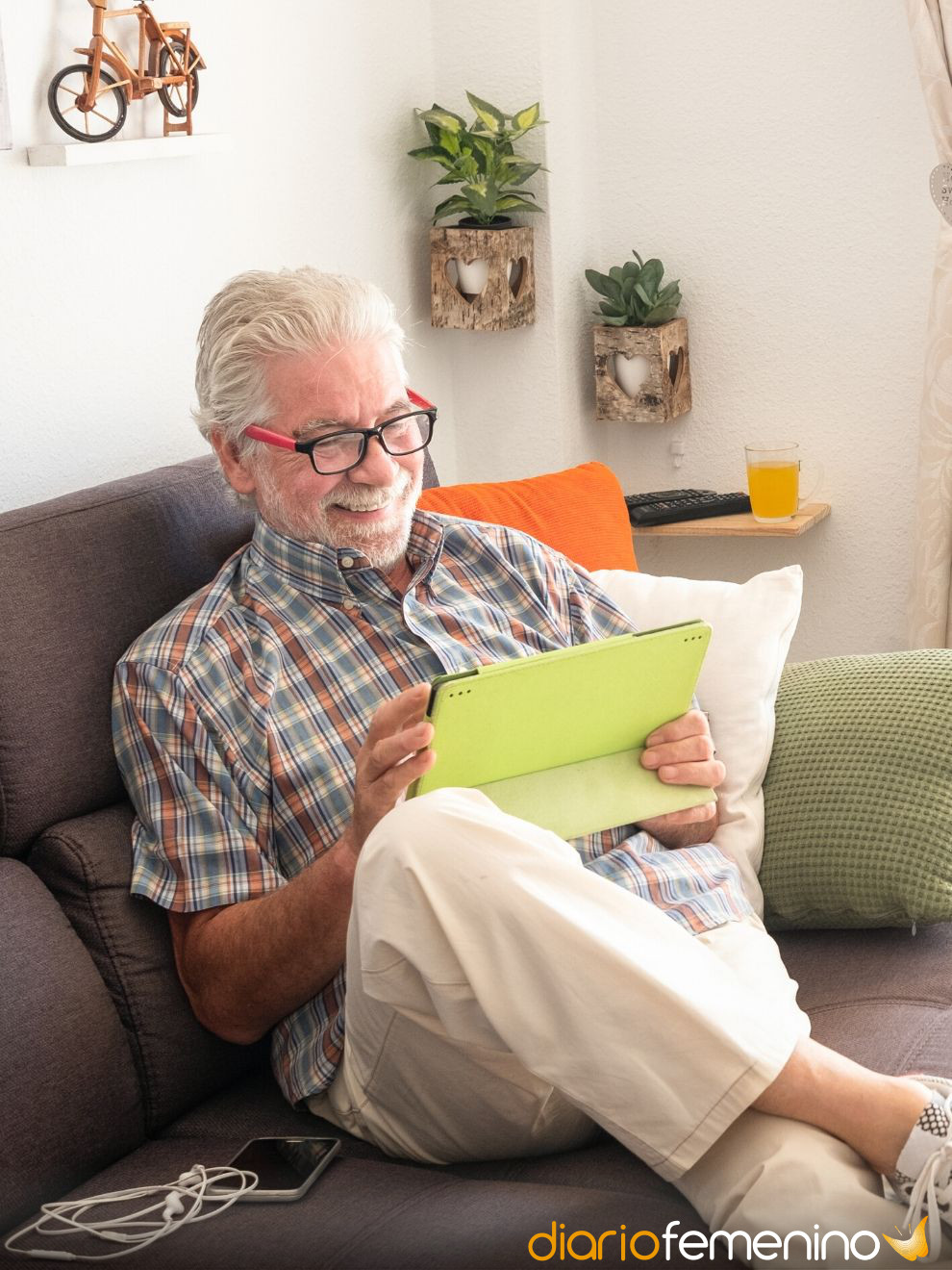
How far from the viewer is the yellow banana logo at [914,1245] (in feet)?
3.69

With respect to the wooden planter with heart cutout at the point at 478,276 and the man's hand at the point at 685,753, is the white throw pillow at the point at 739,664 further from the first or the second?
the wooden planter with heart cutout at the point at 478,276

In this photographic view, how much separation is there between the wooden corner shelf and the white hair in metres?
1.15

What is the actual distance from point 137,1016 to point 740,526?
5.49 feet

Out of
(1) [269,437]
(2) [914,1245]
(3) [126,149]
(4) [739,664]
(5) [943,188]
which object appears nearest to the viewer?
(2) [914,1245]

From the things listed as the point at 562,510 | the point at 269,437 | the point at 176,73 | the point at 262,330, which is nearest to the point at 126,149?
the point at 176,73

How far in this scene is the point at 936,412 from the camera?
2627 millimetres

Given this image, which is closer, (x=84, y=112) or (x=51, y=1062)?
(x=51, y=1062)

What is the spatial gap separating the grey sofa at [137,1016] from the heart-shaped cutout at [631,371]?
1.30 m

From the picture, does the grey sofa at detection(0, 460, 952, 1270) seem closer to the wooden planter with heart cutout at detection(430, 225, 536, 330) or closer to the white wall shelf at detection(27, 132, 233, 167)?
the white wall shelf at detection(27, 132, 233, 167)

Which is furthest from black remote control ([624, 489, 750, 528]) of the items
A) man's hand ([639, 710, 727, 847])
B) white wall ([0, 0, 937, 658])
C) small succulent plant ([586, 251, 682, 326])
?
man's hand ([639, 710, 727, 847])

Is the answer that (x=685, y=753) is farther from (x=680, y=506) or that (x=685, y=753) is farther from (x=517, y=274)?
(x=517, y=274)

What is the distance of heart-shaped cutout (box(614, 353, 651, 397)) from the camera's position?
2.82 metres

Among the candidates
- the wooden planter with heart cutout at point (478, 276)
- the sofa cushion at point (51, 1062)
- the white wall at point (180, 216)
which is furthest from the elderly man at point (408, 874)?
the wooden planter with heart cutout at point (478, 276)

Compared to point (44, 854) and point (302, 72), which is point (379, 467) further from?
point (302, 72)
